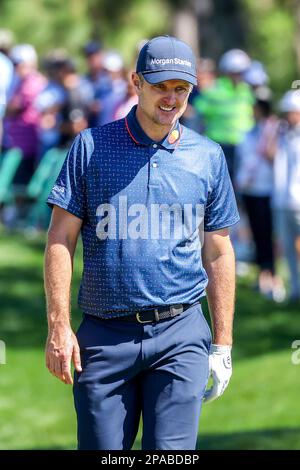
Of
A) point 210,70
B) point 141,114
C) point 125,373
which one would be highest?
point 210,70

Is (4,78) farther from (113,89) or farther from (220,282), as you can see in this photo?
(220,282)

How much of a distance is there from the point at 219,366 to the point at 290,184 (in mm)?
6448

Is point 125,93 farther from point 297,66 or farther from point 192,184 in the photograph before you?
point 297,66

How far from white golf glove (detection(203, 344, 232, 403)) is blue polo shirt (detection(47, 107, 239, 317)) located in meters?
0.36

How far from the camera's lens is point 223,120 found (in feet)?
42.4

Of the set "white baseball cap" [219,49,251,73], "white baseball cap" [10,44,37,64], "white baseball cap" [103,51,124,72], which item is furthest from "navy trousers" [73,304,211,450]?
"white baseball cap" [10,44,37,64]

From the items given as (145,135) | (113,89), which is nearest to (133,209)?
(145,135)

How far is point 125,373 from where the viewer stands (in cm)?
508

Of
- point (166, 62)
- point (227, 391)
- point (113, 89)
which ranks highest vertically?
point (113, 89)

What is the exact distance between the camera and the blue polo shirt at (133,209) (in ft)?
16.5

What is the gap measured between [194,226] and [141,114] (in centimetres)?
54

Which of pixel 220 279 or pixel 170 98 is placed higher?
pixel 170 98

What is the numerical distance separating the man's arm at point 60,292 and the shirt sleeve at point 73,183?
44 millimetres

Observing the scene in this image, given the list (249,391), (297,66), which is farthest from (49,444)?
(297,66)
